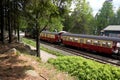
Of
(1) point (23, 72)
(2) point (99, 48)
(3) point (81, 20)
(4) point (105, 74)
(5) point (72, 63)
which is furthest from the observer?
(3) point (81, 20)

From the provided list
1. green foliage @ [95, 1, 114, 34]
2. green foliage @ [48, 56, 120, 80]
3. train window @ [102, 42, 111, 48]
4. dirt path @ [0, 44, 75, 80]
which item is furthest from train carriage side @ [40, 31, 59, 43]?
dirt path @ [0, 44, 75, 80]

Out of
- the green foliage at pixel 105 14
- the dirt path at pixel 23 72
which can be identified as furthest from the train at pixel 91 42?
the green foliage at pixel 105 14

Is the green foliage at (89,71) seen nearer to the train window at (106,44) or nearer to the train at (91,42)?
the train at (91,42)

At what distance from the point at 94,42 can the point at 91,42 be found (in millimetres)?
716

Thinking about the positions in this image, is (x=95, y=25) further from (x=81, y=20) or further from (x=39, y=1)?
(x=39, y=1)

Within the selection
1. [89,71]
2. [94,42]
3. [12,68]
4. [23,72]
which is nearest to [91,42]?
[94,42]

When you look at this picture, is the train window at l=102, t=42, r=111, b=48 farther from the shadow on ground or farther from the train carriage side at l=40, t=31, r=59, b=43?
the shadow on ground

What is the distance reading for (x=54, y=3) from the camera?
64.4 feet

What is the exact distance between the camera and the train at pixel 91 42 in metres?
27.1

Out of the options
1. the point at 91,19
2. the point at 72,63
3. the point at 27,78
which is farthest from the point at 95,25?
the point at 27,78

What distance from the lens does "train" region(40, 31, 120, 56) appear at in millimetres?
27069

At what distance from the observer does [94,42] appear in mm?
30656

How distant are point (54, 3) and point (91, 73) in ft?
32.1

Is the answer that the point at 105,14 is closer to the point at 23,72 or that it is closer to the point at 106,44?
the point at 106,44
